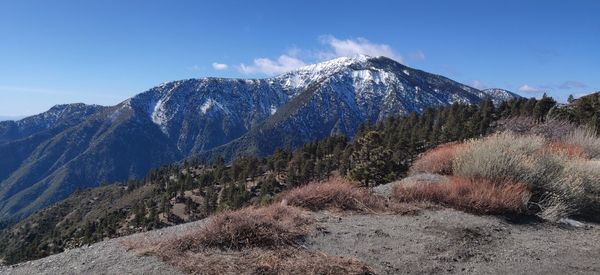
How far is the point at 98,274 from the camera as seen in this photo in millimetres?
6180

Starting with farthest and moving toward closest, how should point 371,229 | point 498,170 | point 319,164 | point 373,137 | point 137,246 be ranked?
1. point 319,164
2. point 373,137
3. point 498,170
4. point 371,229
5. point 137,246

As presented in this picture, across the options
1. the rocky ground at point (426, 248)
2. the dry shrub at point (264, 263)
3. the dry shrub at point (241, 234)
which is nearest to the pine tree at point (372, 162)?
A: the rocky ground at point (426, 248)

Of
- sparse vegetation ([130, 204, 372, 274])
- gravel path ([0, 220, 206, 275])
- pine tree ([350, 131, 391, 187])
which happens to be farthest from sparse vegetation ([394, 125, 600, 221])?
pine tree ([350, 131, 391, 187])

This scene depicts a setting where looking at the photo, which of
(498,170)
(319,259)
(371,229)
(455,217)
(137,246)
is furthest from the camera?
(498,170)

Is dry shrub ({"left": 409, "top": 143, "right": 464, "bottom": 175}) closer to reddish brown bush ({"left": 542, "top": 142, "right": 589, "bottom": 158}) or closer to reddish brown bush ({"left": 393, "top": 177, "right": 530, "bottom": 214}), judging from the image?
reddish brown bush ({"left": 542, "top": 142, "right": 589, "bottom": 158})

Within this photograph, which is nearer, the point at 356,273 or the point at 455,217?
the point at 356,273

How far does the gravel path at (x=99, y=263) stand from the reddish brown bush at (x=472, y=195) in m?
5.37

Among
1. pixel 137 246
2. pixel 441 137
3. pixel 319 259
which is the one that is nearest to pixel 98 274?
pixel 137 246

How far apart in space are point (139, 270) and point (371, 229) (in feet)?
12.8

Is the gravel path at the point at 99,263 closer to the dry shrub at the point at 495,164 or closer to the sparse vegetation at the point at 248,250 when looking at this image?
the sparse vegetation at the point at 248,250

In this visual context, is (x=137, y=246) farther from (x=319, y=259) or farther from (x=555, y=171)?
(x=555, y=171)

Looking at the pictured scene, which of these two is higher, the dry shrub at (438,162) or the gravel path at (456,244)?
the dry shrub at (438,162)

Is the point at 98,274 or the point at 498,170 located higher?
the point at 498,170

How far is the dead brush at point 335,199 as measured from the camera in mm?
9820
